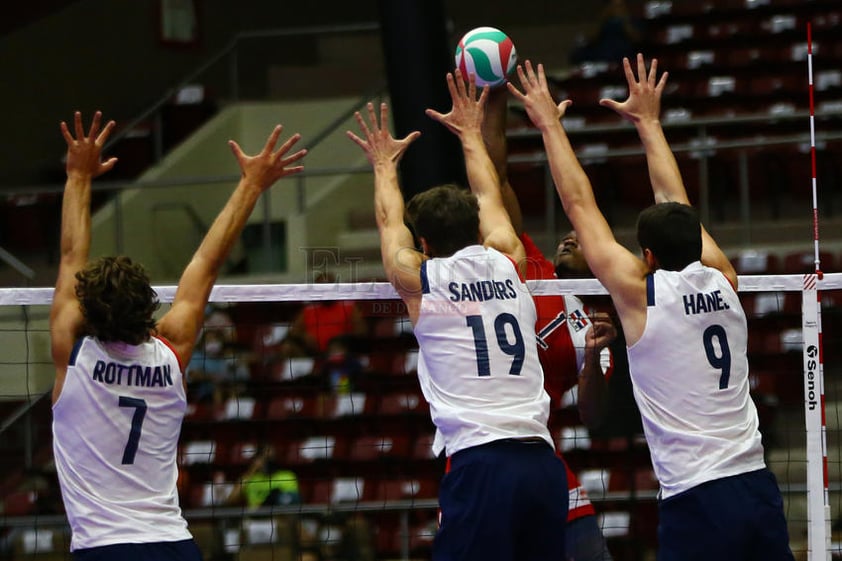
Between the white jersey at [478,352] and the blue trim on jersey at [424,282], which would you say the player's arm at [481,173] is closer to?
the white jersey at [478,352]

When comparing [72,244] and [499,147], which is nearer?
[72,244]

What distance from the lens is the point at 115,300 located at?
4.78 metres

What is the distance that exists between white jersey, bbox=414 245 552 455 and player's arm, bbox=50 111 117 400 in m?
1.31

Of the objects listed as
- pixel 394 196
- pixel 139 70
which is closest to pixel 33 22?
pixel 139 70

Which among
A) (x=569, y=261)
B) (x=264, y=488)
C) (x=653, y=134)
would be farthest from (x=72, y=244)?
(x=264, y=488)

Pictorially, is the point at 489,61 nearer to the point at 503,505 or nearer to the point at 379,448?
the point at 503,505

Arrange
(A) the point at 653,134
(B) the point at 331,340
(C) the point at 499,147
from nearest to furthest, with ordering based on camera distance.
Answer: (A) the point at 653,134 < (C) the point at 499,147 < (B) the point at 331,340

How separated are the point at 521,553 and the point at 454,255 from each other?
1.17m

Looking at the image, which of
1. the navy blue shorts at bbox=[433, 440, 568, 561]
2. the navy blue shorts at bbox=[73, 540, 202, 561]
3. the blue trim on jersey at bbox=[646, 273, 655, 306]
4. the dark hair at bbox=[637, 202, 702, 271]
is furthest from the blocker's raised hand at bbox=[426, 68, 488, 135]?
the navy blue shorts at bbox=[73, 540, 202, 561]

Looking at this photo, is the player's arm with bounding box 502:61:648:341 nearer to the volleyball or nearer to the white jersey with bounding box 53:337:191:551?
the volleyball

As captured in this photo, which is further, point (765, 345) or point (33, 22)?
point (33, 22)

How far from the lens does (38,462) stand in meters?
12.3

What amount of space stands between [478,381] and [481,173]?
101 centimetres

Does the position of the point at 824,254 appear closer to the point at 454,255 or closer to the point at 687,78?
the point at 687,78
